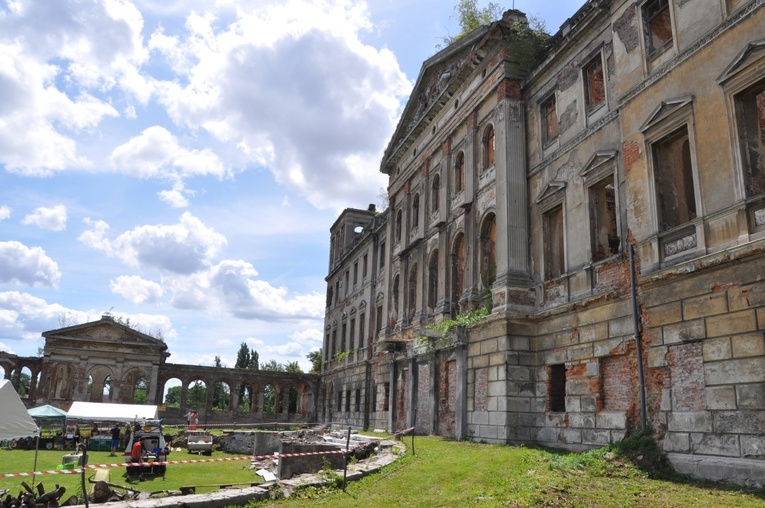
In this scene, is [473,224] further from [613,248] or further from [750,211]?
[750,211]

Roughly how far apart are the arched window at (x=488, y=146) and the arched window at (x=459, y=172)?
1837mm

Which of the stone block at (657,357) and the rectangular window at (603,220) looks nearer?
the stone block at (657,357)

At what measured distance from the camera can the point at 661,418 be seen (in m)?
11.1

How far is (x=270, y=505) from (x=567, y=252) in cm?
963

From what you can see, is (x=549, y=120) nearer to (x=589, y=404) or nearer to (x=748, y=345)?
(x=589, y=404)

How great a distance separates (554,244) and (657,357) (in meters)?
5.46

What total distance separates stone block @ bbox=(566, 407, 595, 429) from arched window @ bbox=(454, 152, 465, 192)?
383 inches

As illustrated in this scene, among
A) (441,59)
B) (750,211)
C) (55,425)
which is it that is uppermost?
(441,59)

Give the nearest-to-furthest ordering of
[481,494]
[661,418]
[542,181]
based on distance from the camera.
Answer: [481,494], [661,418], [542,181]

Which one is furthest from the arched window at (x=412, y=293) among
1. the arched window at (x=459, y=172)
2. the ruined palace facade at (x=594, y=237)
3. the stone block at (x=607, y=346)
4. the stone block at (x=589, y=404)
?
the stone block at (x=607, y=346)

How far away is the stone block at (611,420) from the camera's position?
495 inches

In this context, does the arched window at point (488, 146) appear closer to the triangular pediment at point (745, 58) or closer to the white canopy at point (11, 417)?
the triangular pediment at point (745, 58)

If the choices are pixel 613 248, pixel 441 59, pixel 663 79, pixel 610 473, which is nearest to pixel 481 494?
pixel 610 473

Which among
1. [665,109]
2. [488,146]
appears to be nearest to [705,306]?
[665,109]
